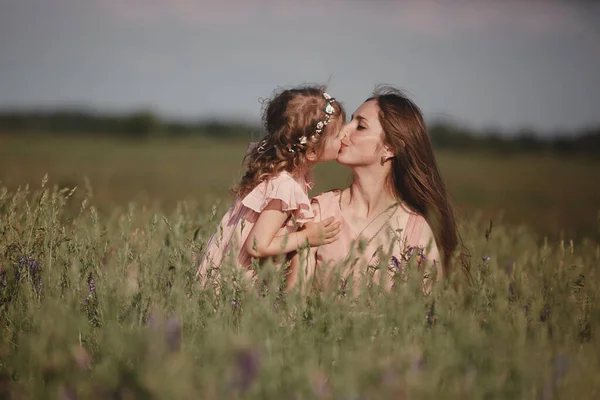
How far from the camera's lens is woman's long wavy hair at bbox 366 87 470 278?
4.30 m

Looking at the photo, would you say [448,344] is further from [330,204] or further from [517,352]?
[330,204]

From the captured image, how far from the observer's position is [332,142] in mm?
4195

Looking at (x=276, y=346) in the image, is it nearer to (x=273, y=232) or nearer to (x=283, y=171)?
(x=273, y=232)

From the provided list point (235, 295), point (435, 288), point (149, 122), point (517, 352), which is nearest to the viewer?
point (517, 352)

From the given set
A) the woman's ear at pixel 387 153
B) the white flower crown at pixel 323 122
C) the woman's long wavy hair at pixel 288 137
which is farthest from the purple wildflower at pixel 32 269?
the woman's ear at pixel 387 153

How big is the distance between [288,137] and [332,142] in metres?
0.32

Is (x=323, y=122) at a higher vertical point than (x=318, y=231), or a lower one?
higher

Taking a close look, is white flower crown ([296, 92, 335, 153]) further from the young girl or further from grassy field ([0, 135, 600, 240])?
grassy field ([0, 135, 600, 240])

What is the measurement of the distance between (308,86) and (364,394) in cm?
277

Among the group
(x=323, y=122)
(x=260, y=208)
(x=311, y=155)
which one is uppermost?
(x=323, y=122)

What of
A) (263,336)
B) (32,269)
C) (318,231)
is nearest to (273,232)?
(318,231)

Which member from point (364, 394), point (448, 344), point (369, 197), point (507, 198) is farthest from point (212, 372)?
point (507, 198)

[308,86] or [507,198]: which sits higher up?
[308,86]

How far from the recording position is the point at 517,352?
6.53ft
